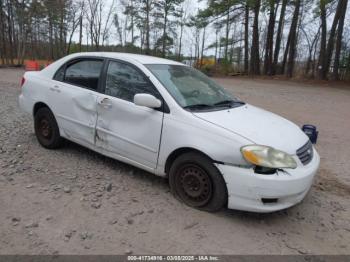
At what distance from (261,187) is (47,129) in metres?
3.43

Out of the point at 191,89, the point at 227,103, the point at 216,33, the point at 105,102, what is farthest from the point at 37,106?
the point at 216,33

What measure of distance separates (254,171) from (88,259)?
1.67 meters

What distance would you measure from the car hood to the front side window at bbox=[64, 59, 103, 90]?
5.45 feet

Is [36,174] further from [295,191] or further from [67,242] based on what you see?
[295,191]

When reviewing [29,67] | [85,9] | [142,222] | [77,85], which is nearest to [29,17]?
[85,9]

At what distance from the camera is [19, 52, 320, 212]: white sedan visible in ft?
9.85

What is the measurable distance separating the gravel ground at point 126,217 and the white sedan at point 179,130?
0.90 feet

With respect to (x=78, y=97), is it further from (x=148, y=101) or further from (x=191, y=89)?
(x=191, y=89)

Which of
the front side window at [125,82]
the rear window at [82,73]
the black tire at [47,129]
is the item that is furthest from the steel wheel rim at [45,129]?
the front side window at [125,82]

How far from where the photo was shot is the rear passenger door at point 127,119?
3561 millimetres

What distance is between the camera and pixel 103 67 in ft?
13.8

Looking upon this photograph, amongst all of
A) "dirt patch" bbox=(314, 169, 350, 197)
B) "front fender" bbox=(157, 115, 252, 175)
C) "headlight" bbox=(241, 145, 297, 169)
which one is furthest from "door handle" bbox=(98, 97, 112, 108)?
"dirt patch" bbox=(314, 169, 350, 197)

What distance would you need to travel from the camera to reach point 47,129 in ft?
15.8

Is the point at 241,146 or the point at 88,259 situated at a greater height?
the point at 241,146
